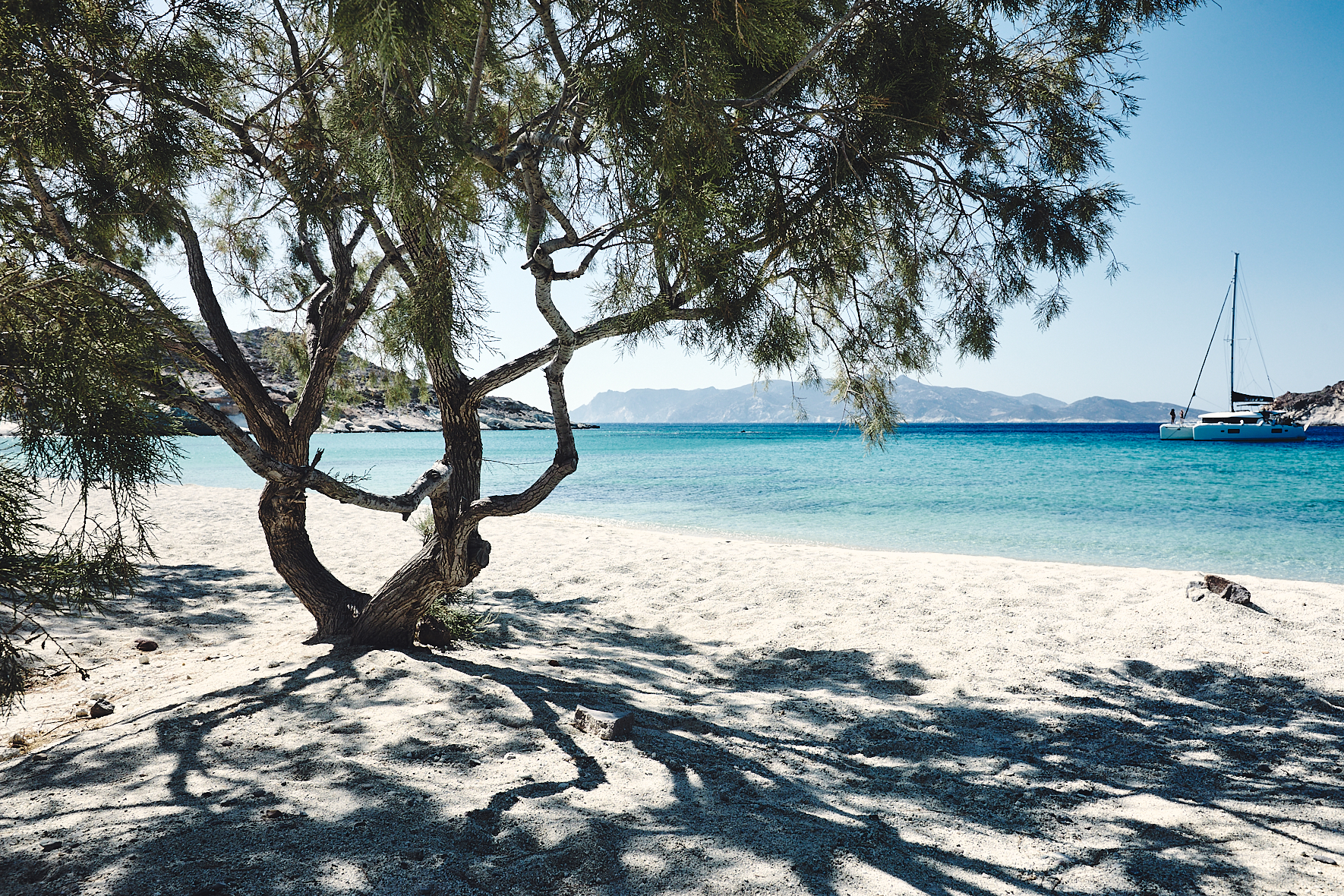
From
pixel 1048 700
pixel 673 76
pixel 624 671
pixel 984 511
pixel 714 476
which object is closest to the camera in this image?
pixel 673 76

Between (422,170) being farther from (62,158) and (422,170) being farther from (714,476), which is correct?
(714,476)

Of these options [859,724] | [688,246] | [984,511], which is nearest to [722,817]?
[859,724]

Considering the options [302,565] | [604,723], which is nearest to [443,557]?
[302,565]

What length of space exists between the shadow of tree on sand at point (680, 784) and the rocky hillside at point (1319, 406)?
73.4 metres

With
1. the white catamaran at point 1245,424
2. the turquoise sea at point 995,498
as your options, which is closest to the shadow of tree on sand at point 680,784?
the turquoise sea at point 995,498

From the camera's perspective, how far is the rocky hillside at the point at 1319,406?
58875 millimetres

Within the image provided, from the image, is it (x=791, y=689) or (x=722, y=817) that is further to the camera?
(x=791, y=689)

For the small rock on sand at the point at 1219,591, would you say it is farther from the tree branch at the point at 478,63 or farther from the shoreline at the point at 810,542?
the tree branch at the point at 478,63

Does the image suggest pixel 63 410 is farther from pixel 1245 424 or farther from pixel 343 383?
pixel 1245 424

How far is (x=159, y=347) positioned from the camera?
2.32 m

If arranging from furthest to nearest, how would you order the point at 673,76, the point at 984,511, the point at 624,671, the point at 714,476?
the point at 714,476 < the point at 984,511 < the point at 624,671 < the point at 673,76

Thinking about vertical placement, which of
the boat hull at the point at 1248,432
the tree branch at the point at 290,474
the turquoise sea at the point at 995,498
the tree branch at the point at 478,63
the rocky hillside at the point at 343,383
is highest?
the tree branch at the point at 478,63

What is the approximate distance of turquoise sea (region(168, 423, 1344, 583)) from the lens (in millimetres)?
9875

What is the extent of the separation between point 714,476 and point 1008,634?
17.6 meters
